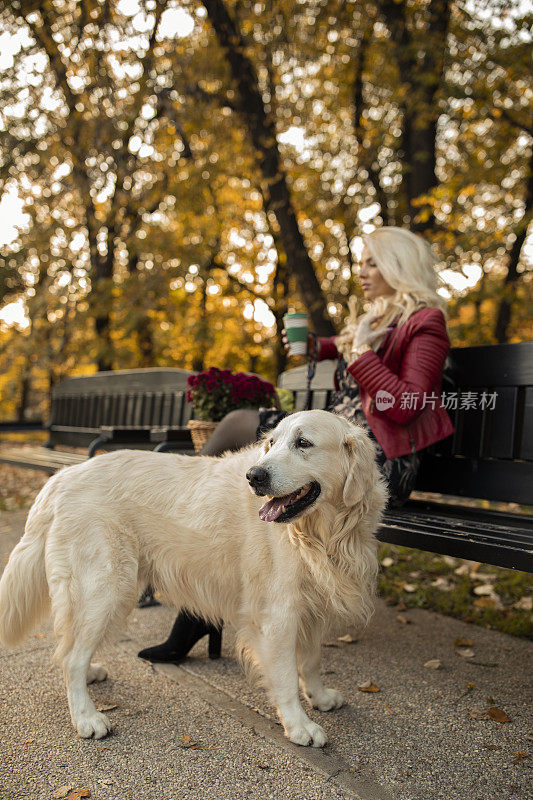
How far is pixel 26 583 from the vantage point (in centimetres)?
266

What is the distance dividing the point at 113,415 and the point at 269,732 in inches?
205

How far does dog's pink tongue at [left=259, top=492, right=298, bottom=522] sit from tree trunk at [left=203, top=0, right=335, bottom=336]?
199 inches

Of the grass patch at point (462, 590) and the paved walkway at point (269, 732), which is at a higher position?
the grass patch at point (462, 590)

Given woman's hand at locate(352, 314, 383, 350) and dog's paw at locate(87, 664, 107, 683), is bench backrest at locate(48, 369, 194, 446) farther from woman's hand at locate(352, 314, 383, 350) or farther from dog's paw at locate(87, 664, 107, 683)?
dog's paw at locate(87, 664, 107, 683)

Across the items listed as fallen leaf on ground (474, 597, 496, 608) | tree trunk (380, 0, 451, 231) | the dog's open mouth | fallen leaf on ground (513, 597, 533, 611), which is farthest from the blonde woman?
tree trunk (380, 0, 451, 231)

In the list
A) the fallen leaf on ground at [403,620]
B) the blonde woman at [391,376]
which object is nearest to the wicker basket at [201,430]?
the blonde woman at [391,376]

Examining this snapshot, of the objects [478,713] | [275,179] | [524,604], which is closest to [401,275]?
[478,713]

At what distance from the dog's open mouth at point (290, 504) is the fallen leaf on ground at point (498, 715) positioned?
1257mm

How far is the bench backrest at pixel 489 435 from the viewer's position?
333cm

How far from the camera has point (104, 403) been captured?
24.7ft

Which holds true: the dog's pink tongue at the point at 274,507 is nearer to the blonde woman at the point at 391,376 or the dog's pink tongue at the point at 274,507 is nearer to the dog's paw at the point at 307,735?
the dog's paw at the point at 307,735

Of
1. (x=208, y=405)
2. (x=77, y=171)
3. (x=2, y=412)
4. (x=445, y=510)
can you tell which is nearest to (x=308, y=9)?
(x=77, y=171)

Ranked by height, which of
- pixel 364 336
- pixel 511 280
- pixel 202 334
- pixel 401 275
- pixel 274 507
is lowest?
pixel 274 507

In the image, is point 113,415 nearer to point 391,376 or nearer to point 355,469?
point 391,376
